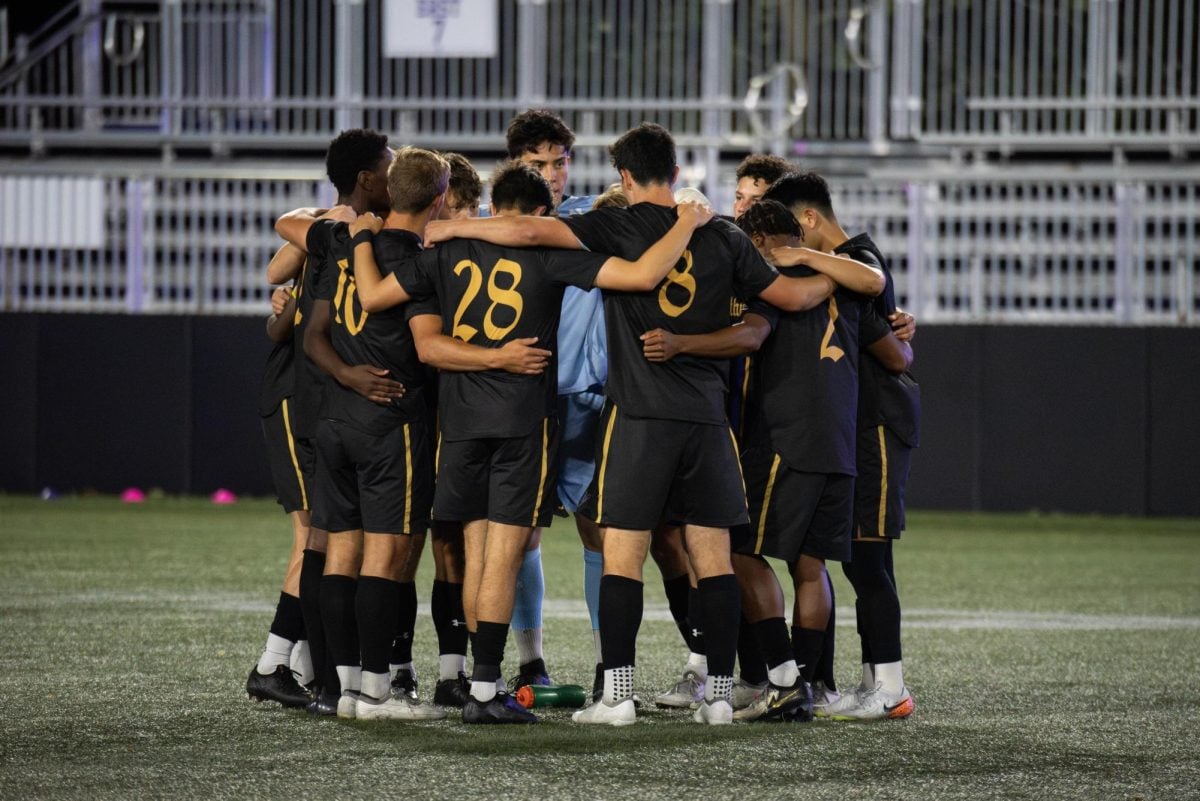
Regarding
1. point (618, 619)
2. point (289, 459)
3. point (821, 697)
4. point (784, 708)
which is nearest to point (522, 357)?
point (618, 619)

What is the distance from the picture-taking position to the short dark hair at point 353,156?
633 cm

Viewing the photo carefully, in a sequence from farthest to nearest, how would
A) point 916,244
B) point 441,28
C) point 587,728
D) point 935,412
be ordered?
point 441,28
point 916,244
point 935,412
point 587,728

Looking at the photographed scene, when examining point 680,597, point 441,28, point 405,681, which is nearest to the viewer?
point 405,681

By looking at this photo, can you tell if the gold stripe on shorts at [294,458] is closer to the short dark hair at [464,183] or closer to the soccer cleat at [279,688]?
the soccer cleat at [279,688]

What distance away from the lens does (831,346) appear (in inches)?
244

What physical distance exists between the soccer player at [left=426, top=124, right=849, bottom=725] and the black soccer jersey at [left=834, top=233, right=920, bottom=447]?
1.80 feet

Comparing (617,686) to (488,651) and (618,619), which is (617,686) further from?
(488,651)

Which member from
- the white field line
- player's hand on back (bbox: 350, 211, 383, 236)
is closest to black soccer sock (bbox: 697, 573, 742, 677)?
player's hand on back (bbox: 350, 211, 383, 236)

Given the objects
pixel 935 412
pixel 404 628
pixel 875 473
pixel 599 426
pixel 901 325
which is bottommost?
pixel 404 628

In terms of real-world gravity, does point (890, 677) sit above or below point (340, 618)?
below

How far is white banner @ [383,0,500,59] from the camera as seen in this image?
53.5ft

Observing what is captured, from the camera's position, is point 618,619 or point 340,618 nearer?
point 618,619

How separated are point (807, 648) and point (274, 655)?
190 cm

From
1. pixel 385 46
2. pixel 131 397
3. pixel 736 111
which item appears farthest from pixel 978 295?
pixel 131 397
